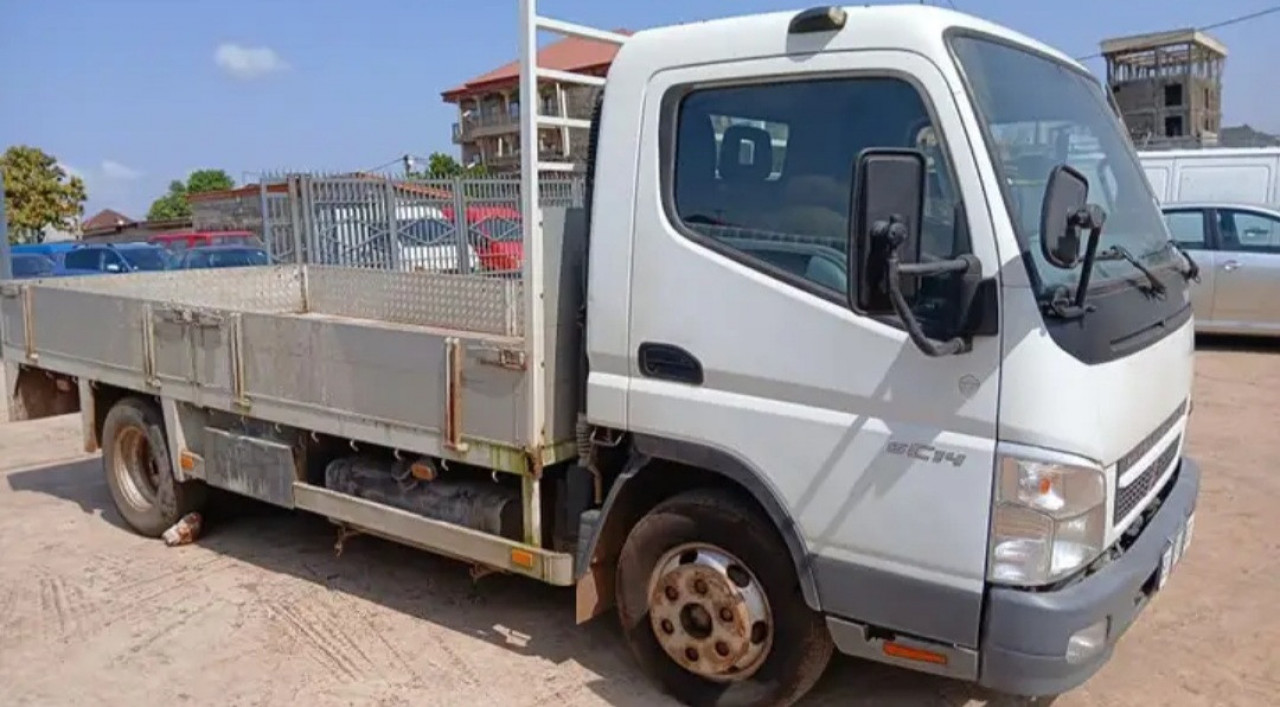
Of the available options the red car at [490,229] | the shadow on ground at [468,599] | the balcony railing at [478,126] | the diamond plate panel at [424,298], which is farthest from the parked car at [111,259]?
the diamond plate panel at [424,298]

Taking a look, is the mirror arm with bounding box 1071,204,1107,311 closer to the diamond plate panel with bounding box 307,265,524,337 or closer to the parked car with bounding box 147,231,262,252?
the diamond plate panel with bounding box 307,265,524,337

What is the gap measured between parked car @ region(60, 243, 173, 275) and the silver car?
14.6 m

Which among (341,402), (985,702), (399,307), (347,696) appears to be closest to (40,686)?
(347,696)

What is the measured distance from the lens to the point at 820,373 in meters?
3.06

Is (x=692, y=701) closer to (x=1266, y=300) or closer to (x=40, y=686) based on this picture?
(x=40, y=686)

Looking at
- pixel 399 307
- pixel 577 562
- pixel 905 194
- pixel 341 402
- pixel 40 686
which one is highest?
pixel 905 194

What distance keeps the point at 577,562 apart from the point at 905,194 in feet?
6.41

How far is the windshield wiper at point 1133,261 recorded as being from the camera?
311 cm

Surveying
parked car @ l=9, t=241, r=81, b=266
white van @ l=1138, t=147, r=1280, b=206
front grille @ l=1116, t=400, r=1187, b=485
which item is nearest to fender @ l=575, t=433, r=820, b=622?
front grille @ l=1116, t=400, r=1187, b=485

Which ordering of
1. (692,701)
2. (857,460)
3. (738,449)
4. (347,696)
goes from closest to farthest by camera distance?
(857,460) < (738,449) < (692,701) < (347,696)

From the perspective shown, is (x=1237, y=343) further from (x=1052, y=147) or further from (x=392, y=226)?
(x=392, y=226)

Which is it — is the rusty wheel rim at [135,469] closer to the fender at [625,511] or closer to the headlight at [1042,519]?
the fender at [625,511]

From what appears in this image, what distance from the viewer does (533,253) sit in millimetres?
3629

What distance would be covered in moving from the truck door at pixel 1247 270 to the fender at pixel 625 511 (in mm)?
10166
